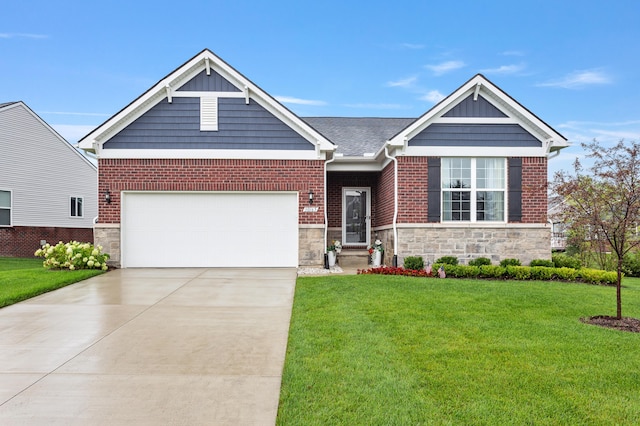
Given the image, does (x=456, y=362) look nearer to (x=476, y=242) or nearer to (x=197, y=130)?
(x=476, y=242)

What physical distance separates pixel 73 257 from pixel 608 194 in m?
12.1

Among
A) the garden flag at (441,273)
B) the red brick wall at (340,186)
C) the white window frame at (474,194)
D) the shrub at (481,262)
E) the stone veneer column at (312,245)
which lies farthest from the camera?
the red brick wall at (340,186)

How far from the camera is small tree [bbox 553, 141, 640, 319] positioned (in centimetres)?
638

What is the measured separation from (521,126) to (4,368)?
12725 millimetres

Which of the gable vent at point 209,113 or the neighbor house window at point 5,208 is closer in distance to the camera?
the gable vent at point 209,113

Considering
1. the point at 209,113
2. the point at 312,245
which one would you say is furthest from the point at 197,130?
the point at 312,245

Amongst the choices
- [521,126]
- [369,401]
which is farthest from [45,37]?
[369,401]

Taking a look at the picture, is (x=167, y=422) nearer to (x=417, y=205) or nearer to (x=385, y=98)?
(x=417, y=205)

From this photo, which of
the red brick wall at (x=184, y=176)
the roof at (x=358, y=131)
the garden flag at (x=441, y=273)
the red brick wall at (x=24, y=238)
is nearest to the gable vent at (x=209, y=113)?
the red brick wall at (x=184, y=176)

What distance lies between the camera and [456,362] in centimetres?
454

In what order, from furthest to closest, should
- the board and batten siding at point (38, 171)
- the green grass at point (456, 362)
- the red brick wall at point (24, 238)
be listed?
1. the board and batten siding at point (38, 171)
2. the red brick wall at point (24, 238)
3. the green grass at point (456, 362)

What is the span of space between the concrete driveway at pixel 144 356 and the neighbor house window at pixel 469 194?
6.07 m

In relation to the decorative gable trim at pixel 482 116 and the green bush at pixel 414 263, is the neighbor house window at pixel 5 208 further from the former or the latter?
the green bush at pixel 414 263

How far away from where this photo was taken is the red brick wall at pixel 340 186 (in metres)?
15.5
